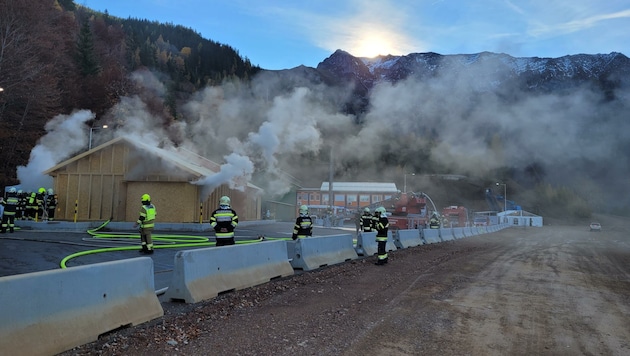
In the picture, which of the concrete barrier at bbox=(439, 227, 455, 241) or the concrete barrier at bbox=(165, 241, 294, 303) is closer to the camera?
the concrete barrier at bbox=(165, 241, 294, 303)

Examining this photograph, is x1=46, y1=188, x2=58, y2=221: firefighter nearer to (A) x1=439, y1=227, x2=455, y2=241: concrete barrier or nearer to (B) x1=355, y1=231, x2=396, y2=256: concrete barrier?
(B) x1=355, y1=231, x2=396, y2=256: concrete barrier

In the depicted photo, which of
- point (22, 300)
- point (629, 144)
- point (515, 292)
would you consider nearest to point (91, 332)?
point (22, 300)

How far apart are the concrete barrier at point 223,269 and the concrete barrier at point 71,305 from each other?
2.77 feet

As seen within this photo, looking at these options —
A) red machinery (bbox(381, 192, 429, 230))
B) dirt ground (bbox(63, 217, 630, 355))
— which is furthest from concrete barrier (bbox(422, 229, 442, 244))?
dirt ground (bbox(63, 217, 630, 355))

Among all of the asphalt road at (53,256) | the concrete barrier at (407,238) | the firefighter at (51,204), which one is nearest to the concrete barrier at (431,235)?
the concrete barrier at (407,238)

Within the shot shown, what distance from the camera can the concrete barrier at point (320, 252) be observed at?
11.7 meters

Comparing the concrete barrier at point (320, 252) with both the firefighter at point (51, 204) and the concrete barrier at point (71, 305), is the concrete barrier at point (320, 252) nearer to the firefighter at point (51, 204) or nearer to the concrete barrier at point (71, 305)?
A: the concrete barrier at point (71, 305)

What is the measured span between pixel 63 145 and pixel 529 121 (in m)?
41.3

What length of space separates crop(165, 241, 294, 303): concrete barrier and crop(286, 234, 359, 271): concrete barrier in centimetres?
110

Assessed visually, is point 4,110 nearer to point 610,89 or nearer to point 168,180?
point 168,180

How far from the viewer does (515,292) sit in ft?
29.0

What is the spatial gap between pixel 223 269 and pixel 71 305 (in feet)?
11.5

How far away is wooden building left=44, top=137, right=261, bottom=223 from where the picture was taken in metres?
25.3

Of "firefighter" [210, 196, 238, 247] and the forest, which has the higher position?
the forest
